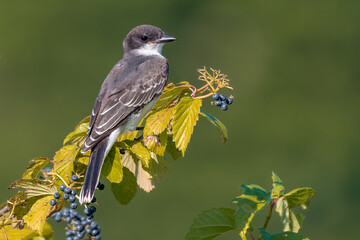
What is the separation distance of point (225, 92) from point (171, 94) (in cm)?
933

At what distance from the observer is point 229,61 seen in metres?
14.6

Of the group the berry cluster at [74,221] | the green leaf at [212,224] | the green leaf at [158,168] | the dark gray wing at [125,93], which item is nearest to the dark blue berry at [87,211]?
the berry cluster at [74,221]

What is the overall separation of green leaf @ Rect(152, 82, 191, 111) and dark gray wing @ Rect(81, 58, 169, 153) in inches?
24.9

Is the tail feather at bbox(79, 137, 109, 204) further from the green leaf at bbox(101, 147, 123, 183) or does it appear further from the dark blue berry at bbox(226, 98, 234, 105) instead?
the dark blue berry at bbox(226, 98, 234, 105)

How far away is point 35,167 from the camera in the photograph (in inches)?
98.8

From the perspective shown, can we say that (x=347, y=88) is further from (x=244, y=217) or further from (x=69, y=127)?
(x=244, y=217)

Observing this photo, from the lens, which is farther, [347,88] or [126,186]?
[347,88]

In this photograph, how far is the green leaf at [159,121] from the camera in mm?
2629

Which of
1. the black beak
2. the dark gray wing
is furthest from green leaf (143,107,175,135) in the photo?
the black beak

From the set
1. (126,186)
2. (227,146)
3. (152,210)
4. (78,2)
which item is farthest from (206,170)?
(126,186)

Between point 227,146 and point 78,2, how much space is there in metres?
4.83

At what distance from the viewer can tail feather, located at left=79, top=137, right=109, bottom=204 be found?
7.95 ft

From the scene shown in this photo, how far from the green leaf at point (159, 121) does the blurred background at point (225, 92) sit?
6.76 metres

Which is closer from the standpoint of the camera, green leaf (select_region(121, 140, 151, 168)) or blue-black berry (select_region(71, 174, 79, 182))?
blue-black berry (select_region(71, 174, 79, 182))
